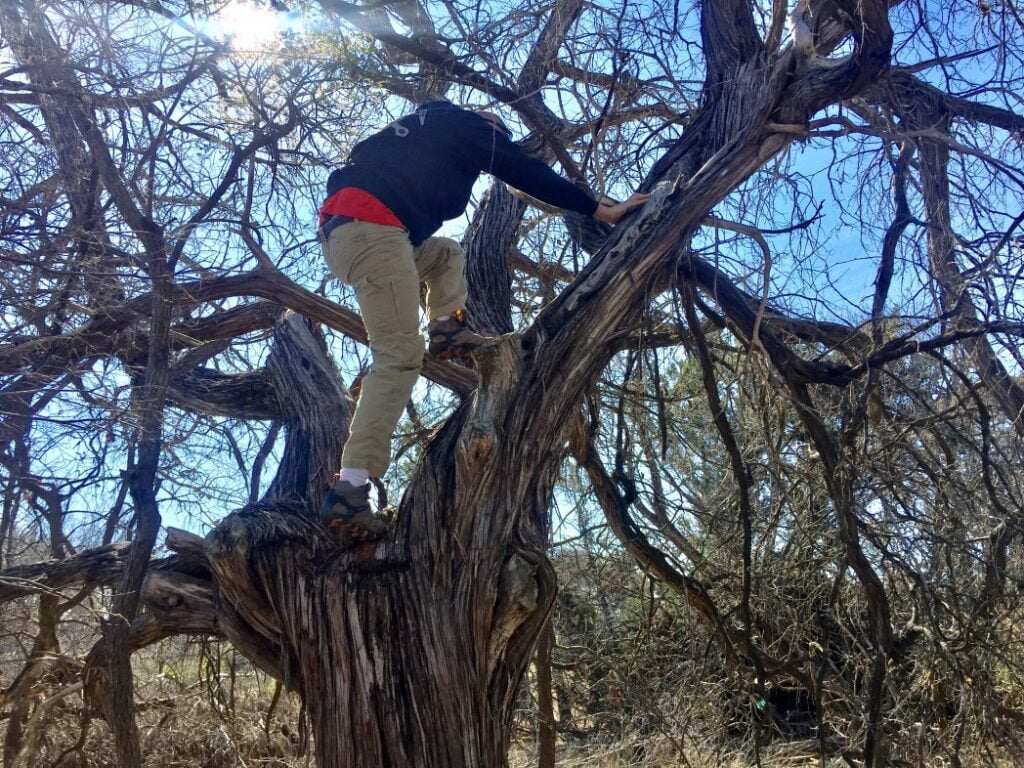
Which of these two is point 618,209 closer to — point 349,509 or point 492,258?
point 492,258

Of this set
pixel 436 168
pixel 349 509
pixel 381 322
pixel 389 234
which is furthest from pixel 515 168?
pixel 349 509

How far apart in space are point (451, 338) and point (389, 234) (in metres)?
0.56

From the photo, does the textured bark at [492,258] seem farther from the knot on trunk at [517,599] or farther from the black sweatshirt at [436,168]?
the knot on trunk at [517,599]

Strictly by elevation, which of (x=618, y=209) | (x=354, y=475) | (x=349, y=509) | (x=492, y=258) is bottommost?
(x=349, y=509)

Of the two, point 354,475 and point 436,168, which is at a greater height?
point 436,168

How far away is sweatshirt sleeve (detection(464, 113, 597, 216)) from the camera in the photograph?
11.2ft

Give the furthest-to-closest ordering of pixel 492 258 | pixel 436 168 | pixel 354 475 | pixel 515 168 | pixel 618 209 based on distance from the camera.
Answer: pixel 492 258
pixel 618 209
pixel 515 168
pixel 436 168
pixel 354 475

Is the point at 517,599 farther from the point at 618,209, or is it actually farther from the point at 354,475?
the point at 618,209

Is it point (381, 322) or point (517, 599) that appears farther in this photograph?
point (381, 322)

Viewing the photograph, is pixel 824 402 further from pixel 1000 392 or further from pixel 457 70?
pixel 457 70

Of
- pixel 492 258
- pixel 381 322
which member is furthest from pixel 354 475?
pixel 492 258

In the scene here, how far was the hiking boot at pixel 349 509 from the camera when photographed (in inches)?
120

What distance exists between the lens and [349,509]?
10.0 ft

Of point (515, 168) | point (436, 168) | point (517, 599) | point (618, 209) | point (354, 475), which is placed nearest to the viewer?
point (517, 599)
